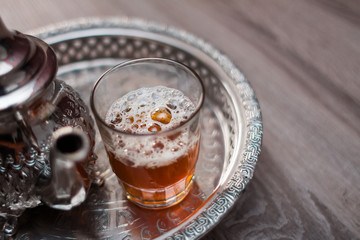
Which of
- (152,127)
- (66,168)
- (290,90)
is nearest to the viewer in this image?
(66,168)

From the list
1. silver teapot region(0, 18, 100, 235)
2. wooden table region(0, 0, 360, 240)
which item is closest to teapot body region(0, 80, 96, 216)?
silver teapot region(0, 18, 100, 235)

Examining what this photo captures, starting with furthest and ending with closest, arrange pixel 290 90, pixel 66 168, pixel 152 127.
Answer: pixel 290 90, pixel 152 127, pixel 66 168

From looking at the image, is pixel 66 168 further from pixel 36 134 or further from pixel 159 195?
pixel 159 195

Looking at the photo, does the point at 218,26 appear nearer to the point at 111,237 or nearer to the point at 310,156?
the point at 310,156

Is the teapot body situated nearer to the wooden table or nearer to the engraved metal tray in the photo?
the engraved metal tray

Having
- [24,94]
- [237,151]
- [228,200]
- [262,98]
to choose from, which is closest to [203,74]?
[262,98]

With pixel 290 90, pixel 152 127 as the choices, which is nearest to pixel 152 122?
pixel 152 127
